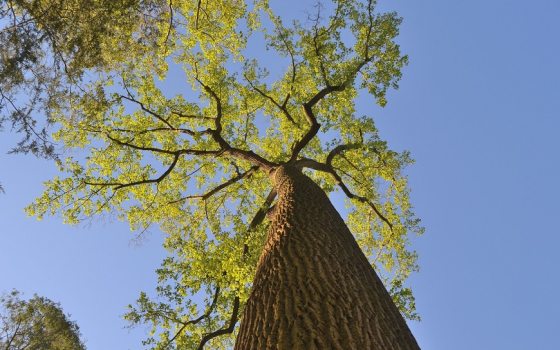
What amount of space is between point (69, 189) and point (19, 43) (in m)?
5.66

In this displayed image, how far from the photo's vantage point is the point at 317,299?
3.48m

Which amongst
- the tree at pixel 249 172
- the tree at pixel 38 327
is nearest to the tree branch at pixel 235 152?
the tree at pixel 249 172

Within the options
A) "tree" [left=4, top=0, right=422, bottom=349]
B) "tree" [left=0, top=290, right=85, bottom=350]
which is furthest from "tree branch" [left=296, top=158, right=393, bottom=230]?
"tree" [left=0, top=290, right=85, bottom=350]

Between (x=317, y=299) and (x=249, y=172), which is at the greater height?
(x=249, y=172)

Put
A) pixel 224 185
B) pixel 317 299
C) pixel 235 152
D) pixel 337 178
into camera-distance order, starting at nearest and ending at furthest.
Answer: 1. pixel 317 299
2. pixel 235 152
3. pixel 337 178
4. pixel 224 185

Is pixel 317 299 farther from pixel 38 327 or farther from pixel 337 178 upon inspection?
pixel 38 327

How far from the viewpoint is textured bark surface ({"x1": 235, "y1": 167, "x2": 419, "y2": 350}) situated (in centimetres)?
302

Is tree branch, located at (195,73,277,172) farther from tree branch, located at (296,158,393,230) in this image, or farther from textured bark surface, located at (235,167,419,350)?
textured bark surface, located at (235,167,419,350)


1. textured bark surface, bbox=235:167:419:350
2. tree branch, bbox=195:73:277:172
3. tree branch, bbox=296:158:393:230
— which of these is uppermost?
tree branch, bbox=195:73:277:172

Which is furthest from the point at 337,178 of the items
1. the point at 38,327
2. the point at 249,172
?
the point at 38,327

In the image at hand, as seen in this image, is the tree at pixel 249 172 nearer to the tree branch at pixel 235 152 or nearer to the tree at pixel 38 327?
the tree branch at pixel 235 152

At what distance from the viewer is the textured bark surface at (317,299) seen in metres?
3.02

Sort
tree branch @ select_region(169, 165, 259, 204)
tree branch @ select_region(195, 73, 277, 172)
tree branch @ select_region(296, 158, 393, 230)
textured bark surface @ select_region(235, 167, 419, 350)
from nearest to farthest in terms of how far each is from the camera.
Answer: textured bark surface @ select_region(235, 167, 419, 350), tree branch @ select_region(195, 73, 277, 172), tree branch @ select_region(296, 158, 393, 230), tree branch @ select_region(169, 165, 259, 204)

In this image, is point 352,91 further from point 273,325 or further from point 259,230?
point 273,325
